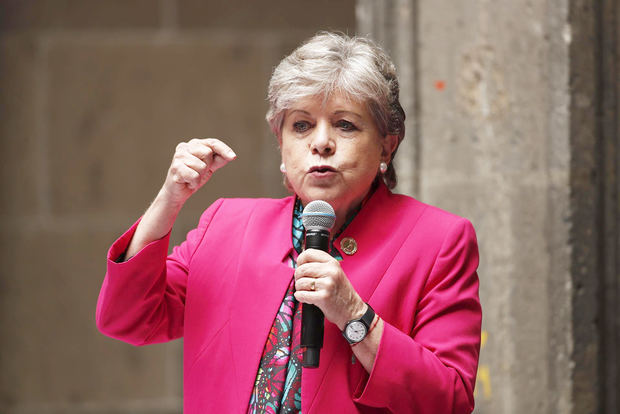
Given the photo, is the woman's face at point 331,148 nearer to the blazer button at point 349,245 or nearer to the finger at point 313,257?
the blazer button at point 349,245

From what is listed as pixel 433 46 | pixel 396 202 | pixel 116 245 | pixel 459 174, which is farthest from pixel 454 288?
pixel 433 46

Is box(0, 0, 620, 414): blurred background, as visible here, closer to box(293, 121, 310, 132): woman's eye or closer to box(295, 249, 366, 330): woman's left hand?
box(293, 121, 310, 132): woman's eye

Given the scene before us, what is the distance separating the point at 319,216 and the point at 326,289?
0.17 metres

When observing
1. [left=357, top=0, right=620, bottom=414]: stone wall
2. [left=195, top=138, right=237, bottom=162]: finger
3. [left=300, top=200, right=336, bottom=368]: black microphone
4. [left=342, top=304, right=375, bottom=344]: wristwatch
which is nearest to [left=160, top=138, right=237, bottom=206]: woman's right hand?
[left=195, top=138, right=237, bottom=162]: finger

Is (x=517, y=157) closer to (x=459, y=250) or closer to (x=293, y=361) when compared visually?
(x=459, y=250)

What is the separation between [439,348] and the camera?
172 cm

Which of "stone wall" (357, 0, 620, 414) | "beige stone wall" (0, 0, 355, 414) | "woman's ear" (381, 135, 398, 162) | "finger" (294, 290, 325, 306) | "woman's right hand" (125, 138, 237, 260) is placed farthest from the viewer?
"beige stone wall" (0, 0, 355, 414)

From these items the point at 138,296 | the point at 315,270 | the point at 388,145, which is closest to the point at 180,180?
the point at 138,296

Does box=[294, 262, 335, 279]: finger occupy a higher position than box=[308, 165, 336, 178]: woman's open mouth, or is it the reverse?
box=[308, 165, 336, 178]: woman's open mouth

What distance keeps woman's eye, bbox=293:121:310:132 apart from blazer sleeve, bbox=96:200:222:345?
381mm

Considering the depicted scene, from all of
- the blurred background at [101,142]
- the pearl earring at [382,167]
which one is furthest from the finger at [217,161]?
Result: the blurred background at [101,142]

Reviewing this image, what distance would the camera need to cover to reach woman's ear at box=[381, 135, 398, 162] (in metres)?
1.92

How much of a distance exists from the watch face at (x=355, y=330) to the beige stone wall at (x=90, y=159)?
2.96m

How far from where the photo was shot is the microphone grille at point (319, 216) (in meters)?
1.68
